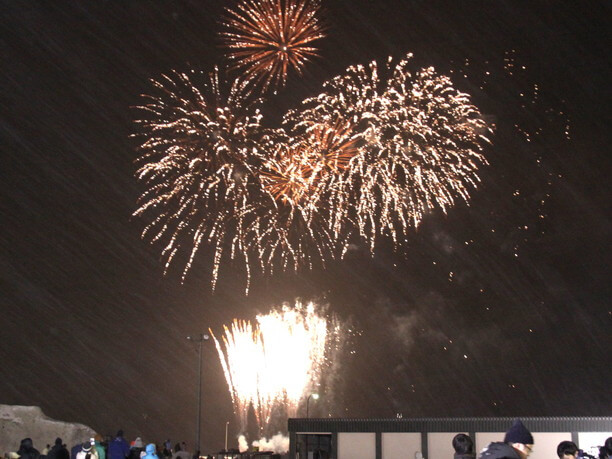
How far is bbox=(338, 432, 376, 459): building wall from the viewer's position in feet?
120

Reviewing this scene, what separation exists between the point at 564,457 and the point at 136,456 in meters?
15.2

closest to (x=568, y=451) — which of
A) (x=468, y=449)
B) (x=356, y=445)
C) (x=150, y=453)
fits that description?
(x=468, y=449)

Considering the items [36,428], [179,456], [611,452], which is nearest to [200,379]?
[179,456]

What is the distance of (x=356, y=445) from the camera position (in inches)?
1453

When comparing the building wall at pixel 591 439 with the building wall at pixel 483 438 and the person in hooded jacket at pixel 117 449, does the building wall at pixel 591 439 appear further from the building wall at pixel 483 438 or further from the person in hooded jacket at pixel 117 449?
the person in hooded jacket at pixel 117 449

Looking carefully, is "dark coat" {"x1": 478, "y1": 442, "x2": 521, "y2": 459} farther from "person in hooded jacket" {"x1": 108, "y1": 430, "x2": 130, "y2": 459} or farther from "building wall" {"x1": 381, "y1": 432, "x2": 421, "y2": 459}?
"building wall" {"x1": 381, "y1": 432, "x2": 421, "y2": 459}

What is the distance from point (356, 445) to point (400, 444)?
8.34 feet

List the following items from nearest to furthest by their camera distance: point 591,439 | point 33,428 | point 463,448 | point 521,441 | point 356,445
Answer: point 521,441, point 463,448, point 591,439, point 356,445, point 33,428

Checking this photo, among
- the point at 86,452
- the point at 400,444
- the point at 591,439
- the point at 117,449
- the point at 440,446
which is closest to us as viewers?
the point at 86,452

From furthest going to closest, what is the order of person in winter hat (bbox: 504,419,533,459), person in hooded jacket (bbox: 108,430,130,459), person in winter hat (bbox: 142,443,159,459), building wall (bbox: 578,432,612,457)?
1. building wall (bbox: 578,432,612,457)
2. person in hooded jacket (bbox: 108,430,130,459)
3. person in winter hat (bbox: 142,443,159,459)
4. person in winter hat (bbox: 504,419,533,459)

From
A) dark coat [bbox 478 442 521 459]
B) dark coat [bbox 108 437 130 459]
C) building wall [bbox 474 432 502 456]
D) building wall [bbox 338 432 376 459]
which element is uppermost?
dark coat [bbox 478 442 521 459]

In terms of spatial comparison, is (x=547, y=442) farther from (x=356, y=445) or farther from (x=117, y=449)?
(x=117, y=449)

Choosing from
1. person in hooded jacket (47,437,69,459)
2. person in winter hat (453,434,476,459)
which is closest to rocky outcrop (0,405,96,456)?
person in hooded jacket (47,437,69,459)

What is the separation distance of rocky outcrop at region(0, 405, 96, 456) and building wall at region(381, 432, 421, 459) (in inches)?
3040
